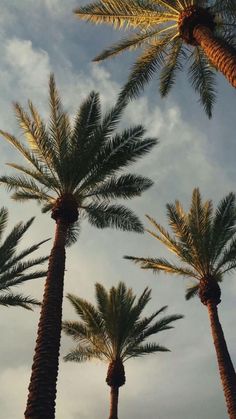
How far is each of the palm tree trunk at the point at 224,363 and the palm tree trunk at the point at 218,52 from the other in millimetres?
10688

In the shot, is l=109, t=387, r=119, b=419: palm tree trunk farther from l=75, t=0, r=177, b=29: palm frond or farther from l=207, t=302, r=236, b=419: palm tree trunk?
l=75, t=0, r=177, b=29: palm frond

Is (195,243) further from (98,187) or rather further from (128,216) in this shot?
(98,187)

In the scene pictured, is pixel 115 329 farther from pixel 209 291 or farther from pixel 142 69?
pixel 142 69

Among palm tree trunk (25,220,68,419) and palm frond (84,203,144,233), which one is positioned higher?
palm frond (84,203,144,233)

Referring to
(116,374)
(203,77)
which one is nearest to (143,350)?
(116,374)

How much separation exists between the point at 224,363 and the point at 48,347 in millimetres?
7966

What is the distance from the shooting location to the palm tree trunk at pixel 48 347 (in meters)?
9.12

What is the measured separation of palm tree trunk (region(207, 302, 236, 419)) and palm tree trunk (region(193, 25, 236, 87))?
10.7m

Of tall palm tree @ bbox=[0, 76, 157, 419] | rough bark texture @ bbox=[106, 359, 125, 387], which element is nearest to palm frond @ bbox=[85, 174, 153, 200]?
tall palm tree @ bbox=[0, 76, 157, 419]

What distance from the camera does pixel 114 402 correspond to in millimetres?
19922

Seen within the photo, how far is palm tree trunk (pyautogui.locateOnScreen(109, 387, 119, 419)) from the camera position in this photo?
65.1 ft

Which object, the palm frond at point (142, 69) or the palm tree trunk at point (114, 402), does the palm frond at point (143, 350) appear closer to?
the palm tree trunk at point (114, 402)

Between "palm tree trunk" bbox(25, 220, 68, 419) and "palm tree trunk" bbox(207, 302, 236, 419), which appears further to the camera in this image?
"palm tree trunk" bbox(207, 302, 236, 419)

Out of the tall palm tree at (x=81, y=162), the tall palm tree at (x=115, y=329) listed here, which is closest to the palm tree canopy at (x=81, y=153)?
the tall palm tree at (x=81, y=162)
